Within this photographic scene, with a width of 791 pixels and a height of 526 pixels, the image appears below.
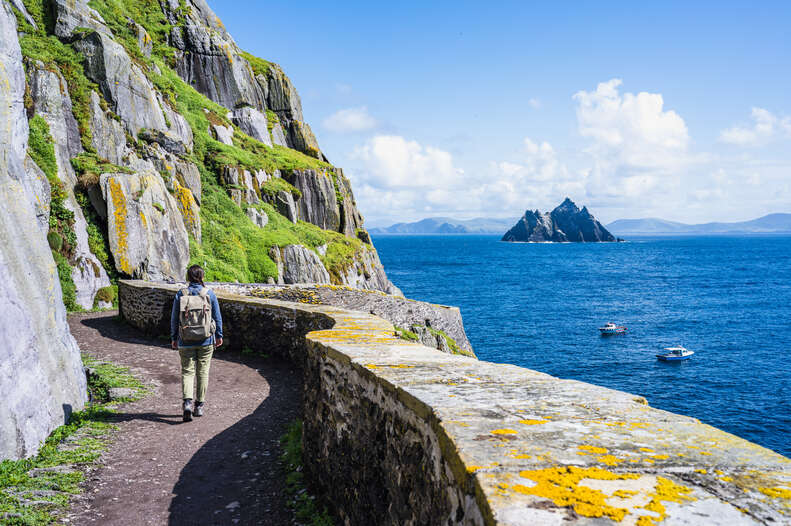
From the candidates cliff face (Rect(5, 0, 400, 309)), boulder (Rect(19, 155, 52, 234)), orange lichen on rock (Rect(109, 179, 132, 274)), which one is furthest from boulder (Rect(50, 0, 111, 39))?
boulder (Rect(19, 155, 52, 234))

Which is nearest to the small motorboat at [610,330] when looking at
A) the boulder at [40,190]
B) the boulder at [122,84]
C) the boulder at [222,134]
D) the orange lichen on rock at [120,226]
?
the boulder at [222,134]

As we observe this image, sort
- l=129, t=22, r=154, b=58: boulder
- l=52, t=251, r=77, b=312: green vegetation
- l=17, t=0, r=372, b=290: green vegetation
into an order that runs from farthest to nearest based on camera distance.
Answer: l=129, t=22, r=154, b=58: boulder < l=17, t=0, r=372, b=290: green vegetation < l=52, t=251, r=77, b=312: green vegetation

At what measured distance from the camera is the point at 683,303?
65.5 meters

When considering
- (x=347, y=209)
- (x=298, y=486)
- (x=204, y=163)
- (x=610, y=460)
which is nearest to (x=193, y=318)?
(x=298, y=486)

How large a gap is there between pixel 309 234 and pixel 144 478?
31.9m

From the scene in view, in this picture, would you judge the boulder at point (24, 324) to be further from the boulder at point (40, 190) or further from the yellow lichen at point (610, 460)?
the boulder at point (40, 190)

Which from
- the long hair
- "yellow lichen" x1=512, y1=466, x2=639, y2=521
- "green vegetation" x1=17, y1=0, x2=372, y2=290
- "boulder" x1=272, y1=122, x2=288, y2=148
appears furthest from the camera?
"boulder" x1=272, y1=122, x2=288, y2=148

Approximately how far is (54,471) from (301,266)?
27.0m

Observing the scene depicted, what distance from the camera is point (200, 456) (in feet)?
22.1

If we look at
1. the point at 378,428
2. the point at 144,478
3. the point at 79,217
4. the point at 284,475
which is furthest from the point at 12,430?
the point at 79,217

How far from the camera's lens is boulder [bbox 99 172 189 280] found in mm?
20938

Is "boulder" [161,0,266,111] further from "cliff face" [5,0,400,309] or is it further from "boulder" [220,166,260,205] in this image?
"boulder" [220,166,260,205]

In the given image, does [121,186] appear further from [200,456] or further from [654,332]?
[654,332]

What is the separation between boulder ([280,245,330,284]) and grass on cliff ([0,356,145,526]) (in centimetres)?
2384
